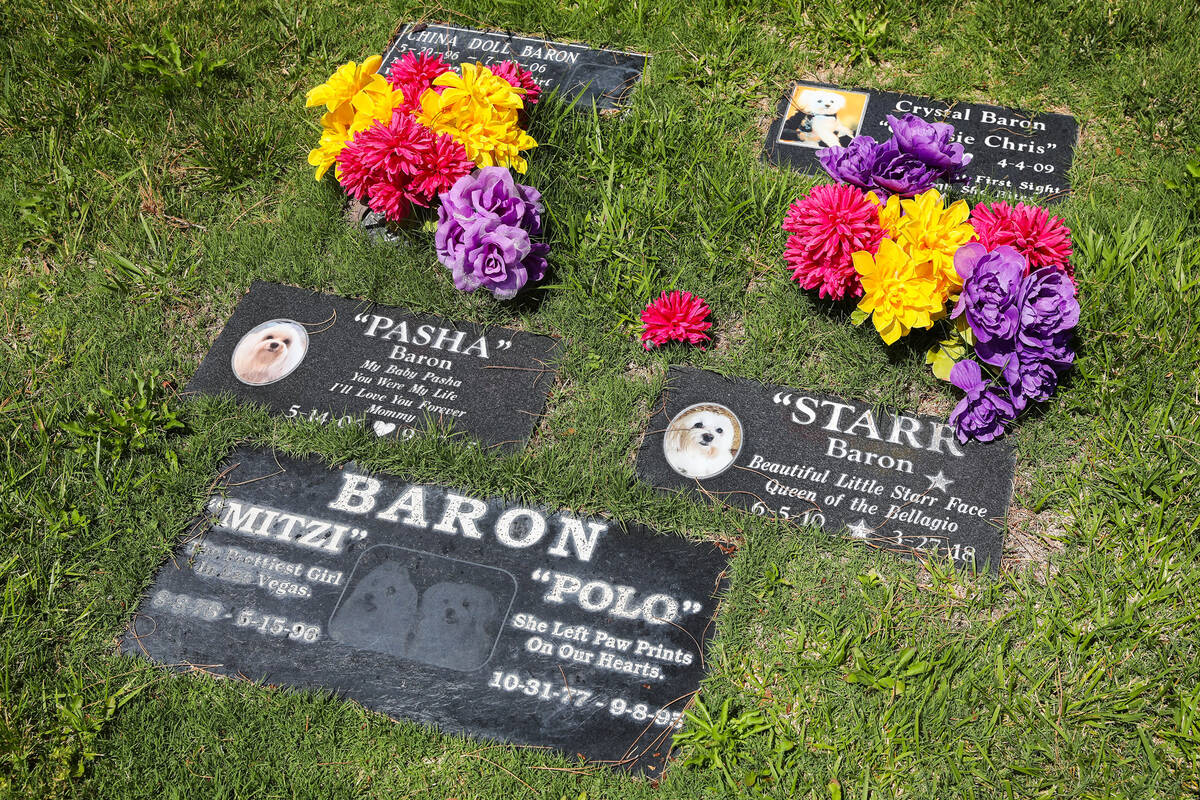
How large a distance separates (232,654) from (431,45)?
2832mm

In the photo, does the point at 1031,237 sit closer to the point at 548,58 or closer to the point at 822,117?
the point at 822,117

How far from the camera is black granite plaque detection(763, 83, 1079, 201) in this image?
338 cm

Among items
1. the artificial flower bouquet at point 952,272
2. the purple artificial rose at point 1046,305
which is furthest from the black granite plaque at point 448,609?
the purple artificial rose at point 1046,305

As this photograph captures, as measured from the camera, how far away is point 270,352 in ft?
10.1

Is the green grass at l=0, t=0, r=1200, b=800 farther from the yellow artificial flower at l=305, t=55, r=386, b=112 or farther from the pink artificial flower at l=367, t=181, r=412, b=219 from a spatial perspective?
the yellow artificial flower at l=305, t=55, r=386, b=112

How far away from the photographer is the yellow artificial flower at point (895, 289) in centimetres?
266

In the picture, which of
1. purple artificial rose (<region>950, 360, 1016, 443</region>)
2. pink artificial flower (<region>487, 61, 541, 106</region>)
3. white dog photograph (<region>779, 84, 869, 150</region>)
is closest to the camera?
purple artificial rose (<region>950, 360, 1016, 443</region>)

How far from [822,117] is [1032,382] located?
1536 mm

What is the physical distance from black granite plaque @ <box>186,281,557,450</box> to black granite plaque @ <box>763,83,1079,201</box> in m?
1.39

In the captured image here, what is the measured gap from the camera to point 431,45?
4.07m

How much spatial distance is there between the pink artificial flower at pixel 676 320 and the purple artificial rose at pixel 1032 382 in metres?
0.95

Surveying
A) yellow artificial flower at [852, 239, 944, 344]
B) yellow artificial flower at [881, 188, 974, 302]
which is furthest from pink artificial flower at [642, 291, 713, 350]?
yellow artificial flower at [881, 188, 974, 302]

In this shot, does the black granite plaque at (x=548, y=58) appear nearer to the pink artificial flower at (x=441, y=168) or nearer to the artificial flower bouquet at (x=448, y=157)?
the artificial flower bouquet at (x=448, y=157)

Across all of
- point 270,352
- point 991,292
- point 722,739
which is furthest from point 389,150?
point 722,739
